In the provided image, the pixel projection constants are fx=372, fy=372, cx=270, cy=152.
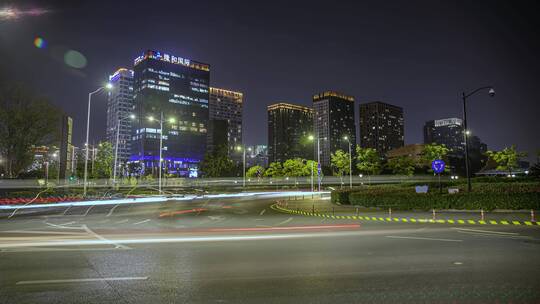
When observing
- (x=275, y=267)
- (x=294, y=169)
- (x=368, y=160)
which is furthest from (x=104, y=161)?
(x=275, y=267)

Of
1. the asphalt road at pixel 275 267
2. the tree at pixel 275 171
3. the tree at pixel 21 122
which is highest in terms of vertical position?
the tree at pixel 21 122

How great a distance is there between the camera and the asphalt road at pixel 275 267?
7.04 meters

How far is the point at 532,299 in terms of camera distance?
6.62m

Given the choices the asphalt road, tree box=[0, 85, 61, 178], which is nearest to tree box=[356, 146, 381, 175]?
tree box=[0, 85, 61, 178]

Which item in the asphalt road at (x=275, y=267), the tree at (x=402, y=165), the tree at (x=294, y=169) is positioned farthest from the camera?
the tree at (x=294, y=169)

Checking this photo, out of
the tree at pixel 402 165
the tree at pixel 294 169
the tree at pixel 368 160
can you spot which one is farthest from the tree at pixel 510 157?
the tree at pixel 294 169

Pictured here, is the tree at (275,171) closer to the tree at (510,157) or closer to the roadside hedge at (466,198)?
the tree at (510,157)

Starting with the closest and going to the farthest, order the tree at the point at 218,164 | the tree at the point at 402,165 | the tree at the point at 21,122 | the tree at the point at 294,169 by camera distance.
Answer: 1. the tree at the point at 21,122
2. the tree at the point at 402,165
3. the tree at the point at 294,169
4. the tree at the point at 218,164

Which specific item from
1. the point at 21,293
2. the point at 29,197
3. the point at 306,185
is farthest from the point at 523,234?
the point at 306,185

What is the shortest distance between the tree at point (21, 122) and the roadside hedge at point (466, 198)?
1668 inches

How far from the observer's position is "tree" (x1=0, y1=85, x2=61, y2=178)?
47750mm

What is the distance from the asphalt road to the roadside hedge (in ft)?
34.4

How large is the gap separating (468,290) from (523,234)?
9787 millimetres

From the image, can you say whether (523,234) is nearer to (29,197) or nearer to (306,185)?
(29,197)
